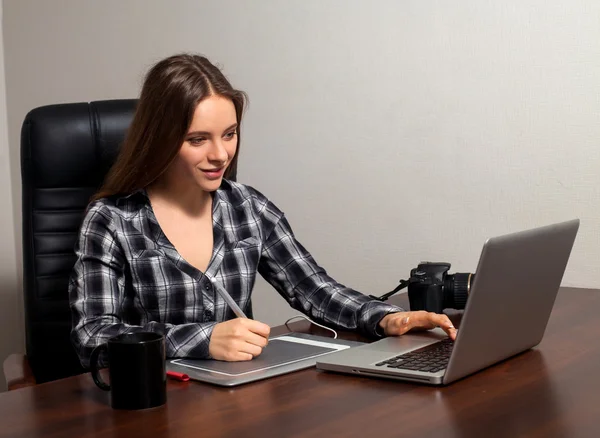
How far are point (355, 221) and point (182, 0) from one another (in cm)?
89

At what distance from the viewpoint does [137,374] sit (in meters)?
1.09

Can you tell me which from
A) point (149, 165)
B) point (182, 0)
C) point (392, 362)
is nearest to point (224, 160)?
point (149, 165)

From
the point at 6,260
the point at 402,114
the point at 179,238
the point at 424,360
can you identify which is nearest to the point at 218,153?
the point at 179,238

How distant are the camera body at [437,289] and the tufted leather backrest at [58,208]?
70 centimetres

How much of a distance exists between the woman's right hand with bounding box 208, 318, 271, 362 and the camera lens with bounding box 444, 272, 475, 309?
0.43 metres

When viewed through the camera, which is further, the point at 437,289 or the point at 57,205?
the point at 57,205

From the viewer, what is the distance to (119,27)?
2.82m

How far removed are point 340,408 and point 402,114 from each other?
127 centimetres

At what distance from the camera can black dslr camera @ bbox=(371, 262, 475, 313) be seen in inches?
63.0

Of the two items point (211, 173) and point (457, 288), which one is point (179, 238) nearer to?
point (211, 173)

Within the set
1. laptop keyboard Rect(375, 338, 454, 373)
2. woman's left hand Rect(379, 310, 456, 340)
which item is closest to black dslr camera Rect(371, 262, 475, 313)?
woman's left hand Rect(379, 310, 456, 340)

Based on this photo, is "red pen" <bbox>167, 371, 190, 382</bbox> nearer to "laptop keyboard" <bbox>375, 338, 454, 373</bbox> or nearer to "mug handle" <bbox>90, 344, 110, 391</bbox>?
"mug handle" <bbox>90, 344, 110, 391</bbox>

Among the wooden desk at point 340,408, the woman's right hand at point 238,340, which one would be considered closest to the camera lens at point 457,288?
the wooden desk at point 340,408

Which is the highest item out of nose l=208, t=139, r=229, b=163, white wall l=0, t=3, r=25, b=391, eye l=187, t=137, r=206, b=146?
eye l=187, t=137, r=206, b=146
